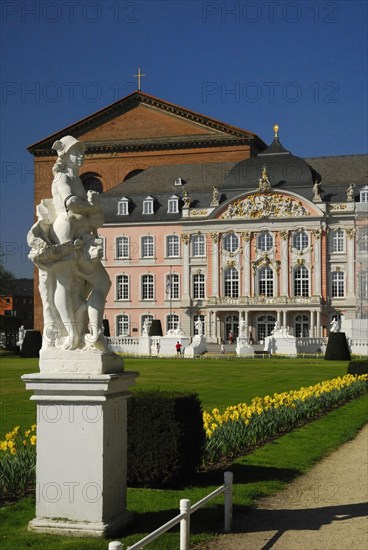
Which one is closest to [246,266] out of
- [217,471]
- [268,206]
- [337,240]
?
[268,206]

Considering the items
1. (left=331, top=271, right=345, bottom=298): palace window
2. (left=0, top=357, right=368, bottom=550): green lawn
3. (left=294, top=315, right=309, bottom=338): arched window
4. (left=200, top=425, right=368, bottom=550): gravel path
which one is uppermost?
(left=331, top=271, right=345, bottom=298): palace window

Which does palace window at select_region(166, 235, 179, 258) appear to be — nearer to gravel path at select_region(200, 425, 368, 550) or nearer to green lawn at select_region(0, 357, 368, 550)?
green lawn at select_region(0, 357, 368, 550)

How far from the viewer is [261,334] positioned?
61219 mm

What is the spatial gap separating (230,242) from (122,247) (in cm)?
838

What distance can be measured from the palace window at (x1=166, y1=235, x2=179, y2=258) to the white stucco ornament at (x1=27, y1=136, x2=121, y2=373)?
2218 inches

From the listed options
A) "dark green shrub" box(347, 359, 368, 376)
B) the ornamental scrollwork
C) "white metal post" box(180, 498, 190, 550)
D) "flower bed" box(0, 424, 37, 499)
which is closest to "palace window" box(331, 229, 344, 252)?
the ornamental scrollwork

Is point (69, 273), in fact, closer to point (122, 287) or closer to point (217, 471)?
point (217, 471)

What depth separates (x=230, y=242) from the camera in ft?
205

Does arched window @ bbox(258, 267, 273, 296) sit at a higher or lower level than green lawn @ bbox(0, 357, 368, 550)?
higher

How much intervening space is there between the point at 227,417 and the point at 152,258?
51970 mm

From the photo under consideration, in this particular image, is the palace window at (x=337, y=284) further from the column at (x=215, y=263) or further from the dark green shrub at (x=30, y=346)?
the dark green shrub at (x=30, y=346)

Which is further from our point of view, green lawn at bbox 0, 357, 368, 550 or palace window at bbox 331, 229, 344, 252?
palace window at bbox 331, 229, 344, 252

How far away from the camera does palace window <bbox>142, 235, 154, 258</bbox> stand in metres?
65.1

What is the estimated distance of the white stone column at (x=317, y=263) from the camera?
59969 millimetres
